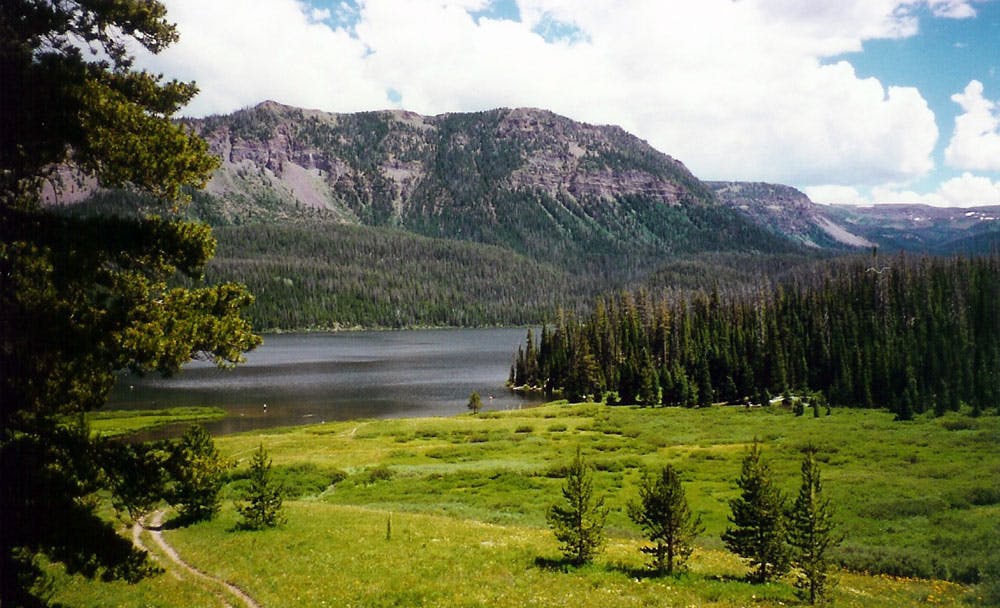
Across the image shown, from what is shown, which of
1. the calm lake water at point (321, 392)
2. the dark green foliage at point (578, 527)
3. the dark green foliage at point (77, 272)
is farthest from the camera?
the calm lake water at point (321, 392)

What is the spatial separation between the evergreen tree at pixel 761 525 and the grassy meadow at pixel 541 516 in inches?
44.4

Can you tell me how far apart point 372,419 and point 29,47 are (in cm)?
9318

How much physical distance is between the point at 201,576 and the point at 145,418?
282 feet

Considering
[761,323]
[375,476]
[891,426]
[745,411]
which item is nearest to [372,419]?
[375,476]

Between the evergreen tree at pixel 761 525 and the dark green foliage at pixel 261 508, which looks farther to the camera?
the dark green foliage at pixel 261 508

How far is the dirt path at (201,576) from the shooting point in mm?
20703

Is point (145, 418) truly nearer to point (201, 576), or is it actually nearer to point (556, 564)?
point (201, 576)

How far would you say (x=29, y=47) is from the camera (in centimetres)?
1115

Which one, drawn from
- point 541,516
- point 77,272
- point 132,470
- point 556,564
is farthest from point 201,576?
point 541,516

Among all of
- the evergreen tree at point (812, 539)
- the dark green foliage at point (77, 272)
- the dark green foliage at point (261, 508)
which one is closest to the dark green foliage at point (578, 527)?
the evergreen tree at point (812, 539)

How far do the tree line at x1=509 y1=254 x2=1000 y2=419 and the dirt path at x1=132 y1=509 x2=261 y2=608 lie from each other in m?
91.4

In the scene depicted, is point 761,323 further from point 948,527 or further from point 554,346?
point 948,527

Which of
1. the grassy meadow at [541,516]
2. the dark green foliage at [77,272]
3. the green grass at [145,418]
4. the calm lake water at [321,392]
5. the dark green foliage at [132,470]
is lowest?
the calm lake water at [321,392]

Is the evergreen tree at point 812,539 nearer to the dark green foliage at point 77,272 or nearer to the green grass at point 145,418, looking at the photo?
the dark green foliage at point 77,272
